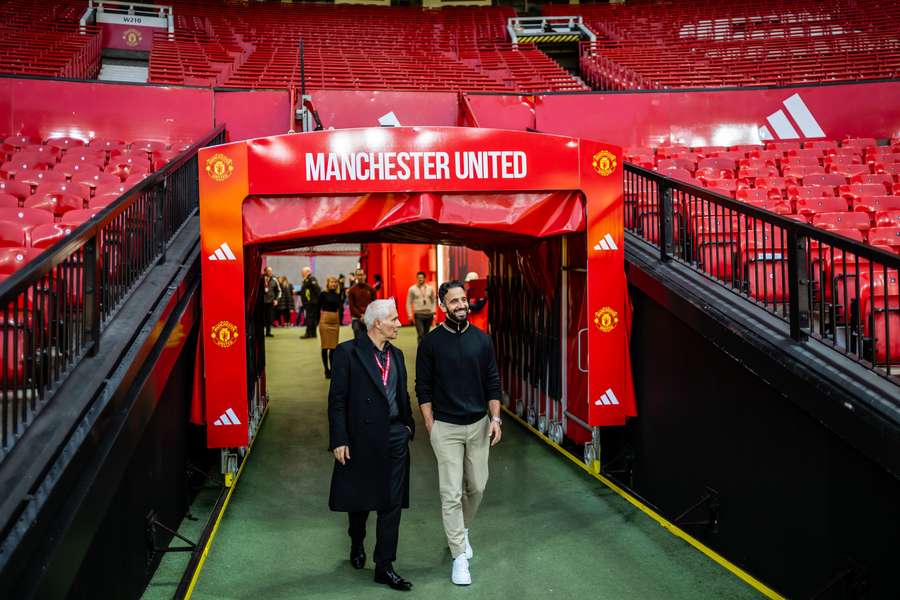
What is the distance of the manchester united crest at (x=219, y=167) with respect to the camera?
19.2 ft

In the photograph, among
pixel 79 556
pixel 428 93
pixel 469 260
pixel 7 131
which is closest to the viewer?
pixel 79 556

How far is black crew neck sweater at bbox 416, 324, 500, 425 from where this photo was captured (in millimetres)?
4859

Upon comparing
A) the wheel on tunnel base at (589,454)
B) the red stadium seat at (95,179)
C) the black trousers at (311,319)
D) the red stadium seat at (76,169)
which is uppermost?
the red stadium seat at (76,169)

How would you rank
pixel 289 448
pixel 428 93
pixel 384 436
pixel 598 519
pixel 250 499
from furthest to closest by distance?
pixel 428 93
pixel 289 448
pixel 250 499
pixel 598 519
pixel 384 436

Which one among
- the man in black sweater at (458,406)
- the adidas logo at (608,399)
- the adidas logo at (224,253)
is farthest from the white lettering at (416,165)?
the adidas logo at (608,399)

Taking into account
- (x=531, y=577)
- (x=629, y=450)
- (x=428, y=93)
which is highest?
(x=428, y=93)

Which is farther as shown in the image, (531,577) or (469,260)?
(469,260)

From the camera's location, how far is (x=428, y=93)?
13.3 m

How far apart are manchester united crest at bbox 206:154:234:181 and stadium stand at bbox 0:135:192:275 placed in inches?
50.4

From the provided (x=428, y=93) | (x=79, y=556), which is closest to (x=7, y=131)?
(x=428, y=93)

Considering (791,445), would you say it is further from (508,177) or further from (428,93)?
(428,93)

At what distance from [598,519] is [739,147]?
27.9 feet

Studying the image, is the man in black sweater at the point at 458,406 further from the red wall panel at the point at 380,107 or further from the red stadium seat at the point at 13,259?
the red wall panel at the point at 380,107

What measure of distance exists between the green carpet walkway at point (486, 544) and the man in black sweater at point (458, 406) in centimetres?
39
